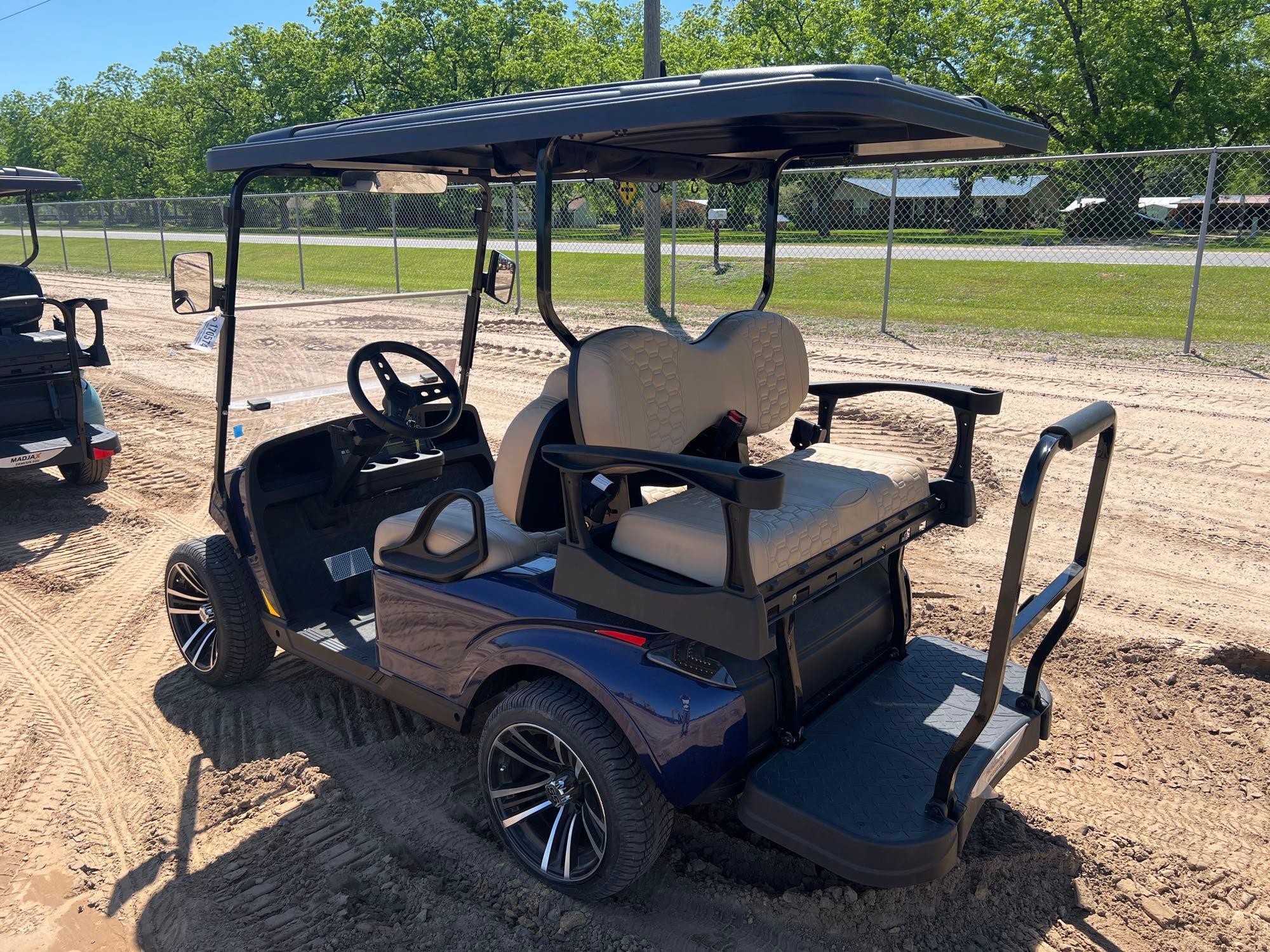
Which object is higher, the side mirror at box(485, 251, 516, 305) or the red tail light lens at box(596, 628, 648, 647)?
the side mirror at box(485, 251, 516, 305)

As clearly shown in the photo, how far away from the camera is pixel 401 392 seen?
3977mm

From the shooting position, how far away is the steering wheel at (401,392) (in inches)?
145

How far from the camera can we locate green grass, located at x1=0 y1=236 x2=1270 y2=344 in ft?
39.0

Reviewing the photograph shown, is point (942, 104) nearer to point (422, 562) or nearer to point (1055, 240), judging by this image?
point (422, 562)

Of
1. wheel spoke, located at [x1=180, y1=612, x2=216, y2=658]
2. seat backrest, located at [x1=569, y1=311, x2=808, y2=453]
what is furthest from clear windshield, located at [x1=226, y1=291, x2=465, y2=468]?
seat backrest, located at [x1=569, y1=311, x2=808, y2=453]

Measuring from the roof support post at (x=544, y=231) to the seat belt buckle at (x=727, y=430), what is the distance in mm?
622

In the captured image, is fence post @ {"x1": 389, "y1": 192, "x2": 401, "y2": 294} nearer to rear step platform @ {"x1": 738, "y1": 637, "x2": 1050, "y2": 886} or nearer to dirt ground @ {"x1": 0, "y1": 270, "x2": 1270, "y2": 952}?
dirt ground @ {"x1": 0, "y1": 270, "x2": 1270, "y2": 952}

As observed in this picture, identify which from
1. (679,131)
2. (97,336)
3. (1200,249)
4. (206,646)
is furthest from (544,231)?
(1200,249)

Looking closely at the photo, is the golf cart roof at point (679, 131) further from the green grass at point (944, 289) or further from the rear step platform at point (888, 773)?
the green grass at point (944, 289)

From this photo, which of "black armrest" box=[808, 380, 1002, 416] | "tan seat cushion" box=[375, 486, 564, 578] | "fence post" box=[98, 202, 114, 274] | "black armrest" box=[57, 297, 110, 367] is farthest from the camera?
"fence post" box=[98, 202, 114, 274]

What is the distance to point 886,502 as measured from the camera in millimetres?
2992

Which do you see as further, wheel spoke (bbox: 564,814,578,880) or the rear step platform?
wheel spoke (bbox: 564,814,578,880)

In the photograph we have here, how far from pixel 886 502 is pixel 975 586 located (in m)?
1.93

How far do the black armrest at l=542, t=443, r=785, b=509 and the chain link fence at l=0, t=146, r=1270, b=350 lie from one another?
7639 mm
